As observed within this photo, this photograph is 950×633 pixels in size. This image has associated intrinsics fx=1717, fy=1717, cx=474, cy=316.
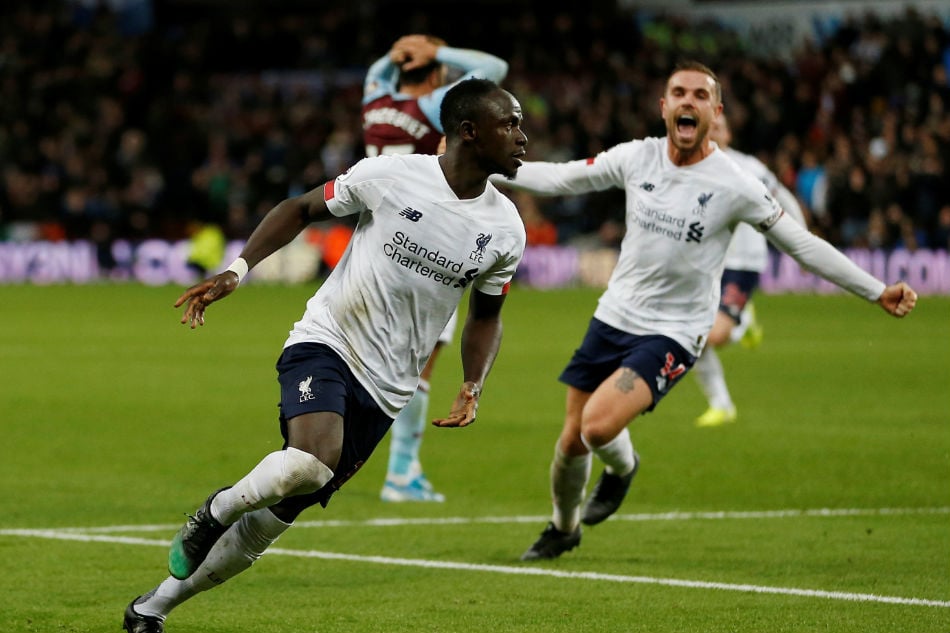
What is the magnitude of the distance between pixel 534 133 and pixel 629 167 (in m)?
24.6

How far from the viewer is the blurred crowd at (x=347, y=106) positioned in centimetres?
3047

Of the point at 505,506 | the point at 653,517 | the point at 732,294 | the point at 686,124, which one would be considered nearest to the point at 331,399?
the point at 686,124

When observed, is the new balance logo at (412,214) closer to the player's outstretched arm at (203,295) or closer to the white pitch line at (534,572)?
the player's outstretched arm at (203,295)

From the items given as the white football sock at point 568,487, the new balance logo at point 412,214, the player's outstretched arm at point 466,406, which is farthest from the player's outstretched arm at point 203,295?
the white football sock at point 568,487

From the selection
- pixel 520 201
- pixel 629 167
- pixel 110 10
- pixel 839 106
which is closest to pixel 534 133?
pixel 520 201

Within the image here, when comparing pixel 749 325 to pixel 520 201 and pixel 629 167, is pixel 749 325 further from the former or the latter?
pixel 520 201

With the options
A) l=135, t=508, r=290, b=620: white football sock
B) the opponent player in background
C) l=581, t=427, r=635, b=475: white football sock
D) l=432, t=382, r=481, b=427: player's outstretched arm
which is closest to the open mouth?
l=581, t=427, r=635, b=475: white football sock

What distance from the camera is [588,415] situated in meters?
8.73

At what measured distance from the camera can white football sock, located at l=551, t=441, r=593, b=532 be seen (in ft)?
29.4

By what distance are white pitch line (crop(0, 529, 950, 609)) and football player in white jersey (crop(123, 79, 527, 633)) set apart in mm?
1767

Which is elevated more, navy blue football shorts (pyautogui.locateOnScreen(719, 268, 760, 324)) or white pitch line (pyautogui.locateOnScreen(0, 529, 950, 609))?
navy blue football shorts (pyautogui.locateOnScreen(719, 268, 760, 324))

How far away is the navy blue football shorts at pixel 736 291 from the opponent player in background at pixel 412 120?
407cm

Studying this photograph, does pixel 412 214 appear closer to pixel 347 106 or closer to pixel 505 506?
pixel 505 506

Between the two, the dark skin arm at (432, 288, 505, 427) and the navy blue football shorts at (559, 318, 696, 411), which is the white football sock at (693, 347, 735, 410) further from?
the dark skin arm at (432, 288, 505, 427)
